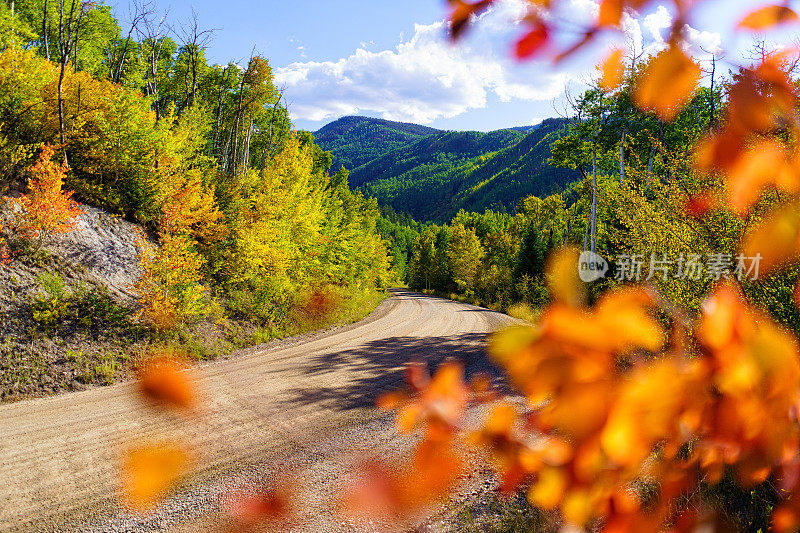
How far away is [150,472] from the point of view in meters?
4.49

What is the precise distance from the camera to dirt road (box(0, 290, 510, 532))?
12.3 feet

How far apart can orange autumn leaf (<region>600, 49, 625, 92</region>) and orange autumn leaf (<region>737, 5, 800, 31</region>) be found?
0.57 feet

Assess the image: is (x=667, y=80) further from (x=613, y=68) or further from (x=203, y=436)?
(x=203, y=436)

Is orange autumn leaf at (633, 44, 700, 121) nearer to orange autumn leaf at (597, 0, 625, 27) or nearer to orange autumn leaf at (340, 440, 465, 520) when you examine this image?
orange autumn leaf at (597, 0, 625, 27)

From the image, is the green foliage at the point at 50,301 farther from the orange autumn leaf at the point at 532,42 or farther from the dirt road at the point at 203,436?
the orange autumn leaf at the point at 532,42

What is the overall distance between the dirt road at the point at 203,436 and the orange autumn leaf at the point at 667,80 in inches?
160

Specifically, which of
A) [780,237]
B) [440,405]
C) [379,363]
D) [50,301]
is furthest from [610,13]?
[50,301]

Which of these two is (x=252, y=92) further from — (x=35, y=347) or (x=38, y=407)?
(x=38, y=407)

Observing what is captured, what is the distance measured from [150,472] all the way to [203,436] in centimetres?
81

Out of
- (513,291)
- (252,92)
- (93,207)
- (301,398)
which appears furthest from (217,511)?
(513,291)

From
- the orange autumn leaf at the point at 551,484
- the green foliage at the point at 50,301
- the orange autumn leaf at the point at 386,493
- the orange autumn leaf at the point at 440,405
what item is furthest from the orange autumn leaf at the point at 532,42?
the green foliage at the point at 50,301

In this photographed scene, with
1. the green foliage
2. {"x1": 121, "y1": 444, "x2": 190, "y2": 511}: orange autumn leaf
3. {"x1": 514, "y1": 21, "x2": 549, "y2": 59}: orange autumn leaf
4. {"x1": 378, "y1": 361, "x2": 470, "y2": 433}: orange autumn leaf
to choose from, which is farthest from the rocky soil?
{"x1": 514, "y1": 21, "x2": 549, "y2": 59}: orange autumn leaf

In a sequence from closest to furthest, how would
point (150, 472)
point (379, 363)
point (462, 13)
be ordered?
point (462, 13) → point (150, 472) → point (379, 363)

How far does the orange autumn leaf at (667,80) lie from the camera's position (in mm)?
595
